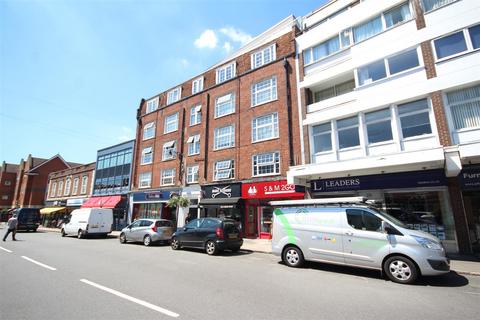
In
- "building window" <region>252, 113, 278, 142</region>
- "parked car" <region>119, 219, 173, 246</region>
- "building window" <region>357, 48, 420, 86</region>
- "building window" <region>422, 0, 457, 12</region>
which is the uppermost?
"building window" <region>422, 0, 457, 12</region>

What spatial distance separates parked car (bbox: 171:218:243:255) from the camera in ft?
36.7

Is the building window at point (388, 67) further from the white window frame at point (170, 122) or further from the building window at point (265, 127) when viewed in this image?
the white window frame at point (170, 122)

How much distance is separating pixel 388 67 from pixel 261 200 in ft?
34.7

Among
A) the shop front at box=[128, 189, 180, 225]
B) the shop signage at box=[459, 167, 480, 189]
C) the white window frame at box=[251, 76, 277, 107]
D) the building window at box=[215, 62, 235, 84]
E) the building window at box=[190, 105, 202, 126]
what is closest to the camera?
the shop signage at box=[459, 167, 480, 189]

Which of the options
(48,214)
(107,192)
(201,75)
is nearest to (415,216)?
(201,75)

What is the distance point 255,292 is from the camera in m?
5.51

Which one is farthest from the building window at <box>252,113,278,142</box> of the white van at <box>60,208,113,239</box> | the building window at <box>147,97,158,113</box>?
the building window at <box>147,97,158,113</box>

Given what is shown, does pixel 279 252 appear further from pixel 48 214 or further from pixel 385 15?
pixel 48 214

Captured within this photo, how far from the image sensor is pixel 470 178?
1032cm

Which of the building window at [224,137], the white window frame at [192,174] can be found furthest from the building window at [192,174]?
the building window at [224,137]

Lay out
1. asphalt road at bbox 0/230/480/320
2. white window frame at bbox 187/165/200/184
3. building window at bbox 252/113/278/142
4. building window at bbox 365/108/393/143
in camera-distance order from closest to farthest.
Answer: asphalt road at bbox 0/230/480/320
building window at bbox 365/108/393/143
building window at bbox 252/113/278/142
white window frame at bbox 187/165/200/184

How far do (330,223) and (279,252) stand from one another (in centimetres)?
221

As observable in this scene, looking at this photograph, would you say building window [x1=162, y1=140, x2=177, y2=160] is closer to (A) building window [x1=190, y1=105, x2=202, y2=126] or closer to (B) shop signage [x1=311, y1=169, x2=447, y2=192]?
(A) building window [x1=190, y1=105, x2=202, y2=126]

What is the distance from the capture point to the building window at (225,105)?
68.8 feet
